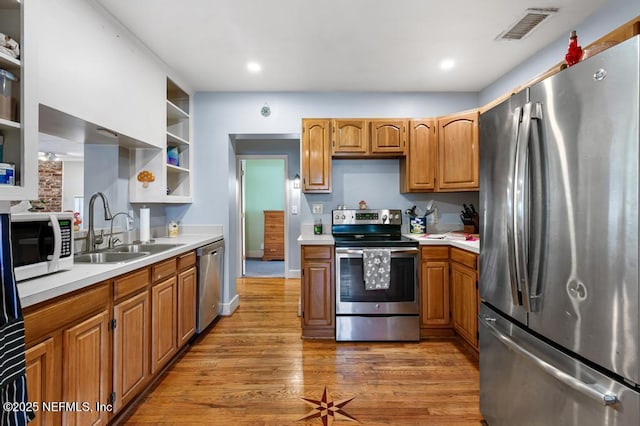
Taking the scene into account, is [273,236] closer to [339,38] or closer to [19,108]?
[339,38]

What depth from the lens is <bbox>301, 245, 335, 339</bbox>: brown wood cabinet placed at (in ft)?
9.29

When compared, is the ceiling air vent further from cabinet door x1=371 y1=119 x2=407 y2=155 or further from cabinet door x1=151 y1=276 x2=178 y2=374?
cabinet door x1=151 y1=276 x2=178 y2=374

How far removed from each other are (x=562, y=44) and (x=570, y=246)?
220cm

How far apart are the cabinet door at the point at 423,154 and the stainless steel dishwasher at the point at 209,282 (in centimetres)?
218

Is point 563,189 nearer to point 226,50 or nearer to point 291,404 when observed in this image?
point 291,404

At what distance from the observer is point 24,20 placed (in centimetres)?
132

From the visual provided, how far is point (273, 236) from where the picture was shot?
21.9 ft

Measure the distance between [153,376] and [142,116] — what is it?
76.3 inches

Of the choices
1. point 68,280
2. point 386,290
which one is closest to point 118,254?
point 68,280

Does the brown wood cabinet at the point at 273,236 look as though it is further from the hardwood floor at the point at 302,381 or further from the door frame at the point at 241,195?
the hardwood floor at the point at 302,381

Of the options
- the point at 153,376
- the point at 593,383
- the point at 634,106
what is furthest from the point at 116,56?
the point at 593,383

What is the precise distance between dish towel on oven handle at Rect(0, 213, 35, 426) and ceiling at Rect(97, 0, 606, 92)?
6.06ft

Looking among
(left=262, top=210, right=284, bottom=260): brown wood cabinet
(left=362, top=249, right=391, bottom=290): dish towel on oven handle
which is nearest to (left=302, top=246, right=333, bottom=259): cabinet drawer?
(left=362, top=249, right=391, bottom=290): dish towel on oven handle

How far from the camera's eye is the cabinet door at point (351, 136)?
3.19 m
